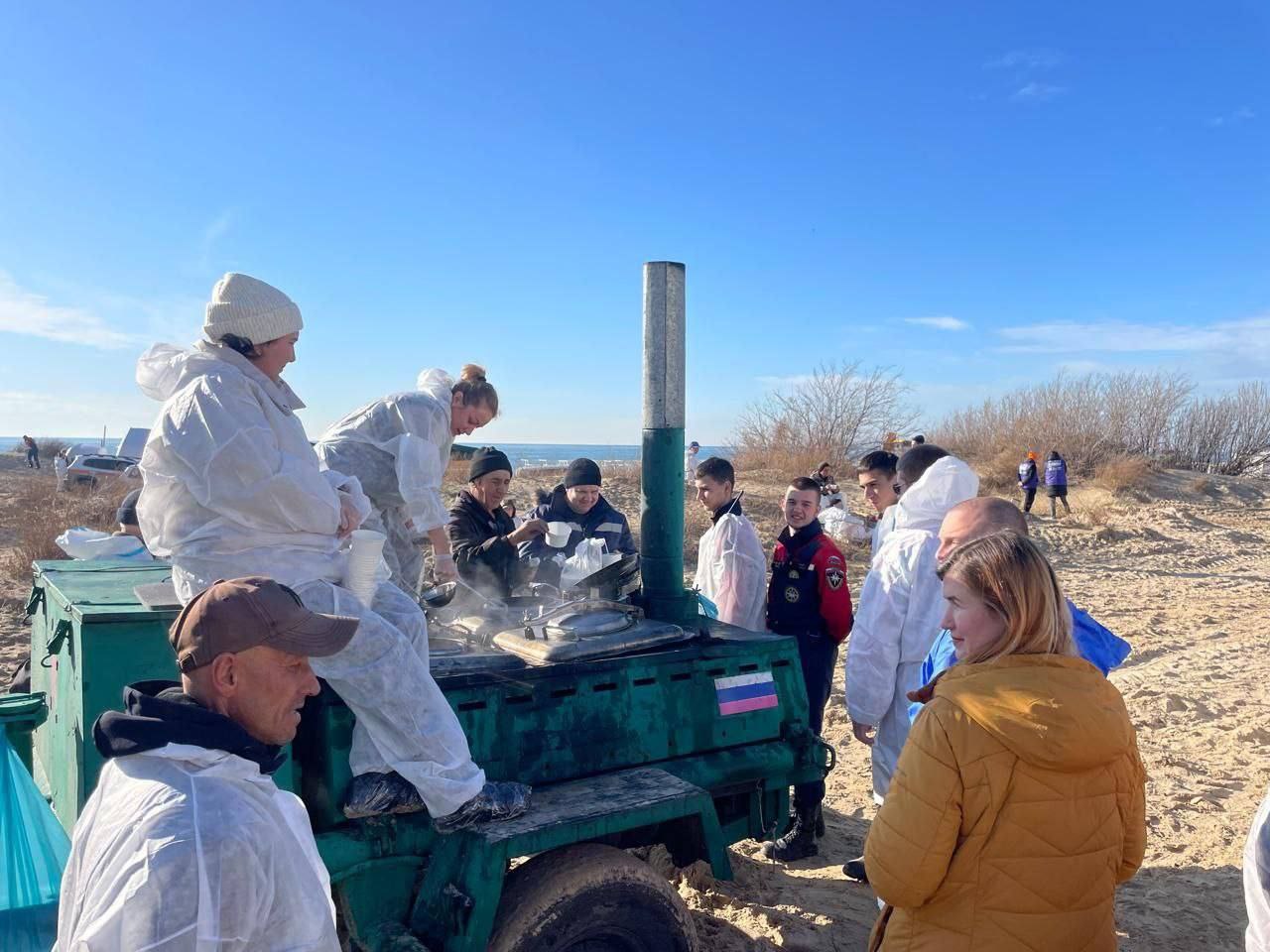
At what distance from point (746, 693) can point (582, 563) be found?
54.9 inches

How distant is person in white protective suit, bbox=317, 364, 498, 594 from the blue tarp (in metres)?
1.51

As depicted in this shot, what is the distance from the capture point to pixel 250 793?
5.01ft

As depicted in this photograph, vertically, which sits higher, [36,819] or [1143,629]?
[36,819]

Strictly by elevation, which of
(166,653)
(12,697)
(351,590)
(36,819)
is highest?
(351,590)

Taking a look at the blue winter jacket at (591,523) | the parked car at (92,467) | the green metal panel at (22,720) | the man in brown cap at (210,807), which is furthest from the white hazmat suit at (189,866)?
the parked car at (92,467)

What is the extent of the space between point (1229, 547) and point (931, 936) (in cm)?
1829

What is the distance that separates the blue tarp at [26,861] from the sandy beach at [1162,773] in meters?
2.39

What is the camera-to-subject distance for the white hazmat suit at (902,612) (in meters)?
3.86

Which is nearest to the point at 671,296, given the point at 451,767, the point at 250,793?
the point at 451,767

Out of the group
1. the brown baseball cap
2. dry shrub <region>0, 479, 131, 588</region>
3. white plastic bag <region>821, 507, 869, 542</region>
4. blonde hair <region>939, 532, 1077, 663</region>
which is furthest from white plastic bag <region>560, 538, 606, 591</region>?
dry shrub <region>0, 479, 131, 588</region>

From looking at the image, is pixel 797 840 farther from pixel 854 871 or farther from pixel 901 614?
pixel 901 614

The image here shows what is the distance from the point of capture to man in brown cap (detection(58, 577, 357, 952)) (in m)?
1.38

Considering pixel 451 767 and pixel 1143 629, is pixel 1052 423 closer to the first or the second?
pixel 1143 629

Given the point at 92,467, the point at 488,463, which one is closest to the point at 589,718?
the point at 488,463
